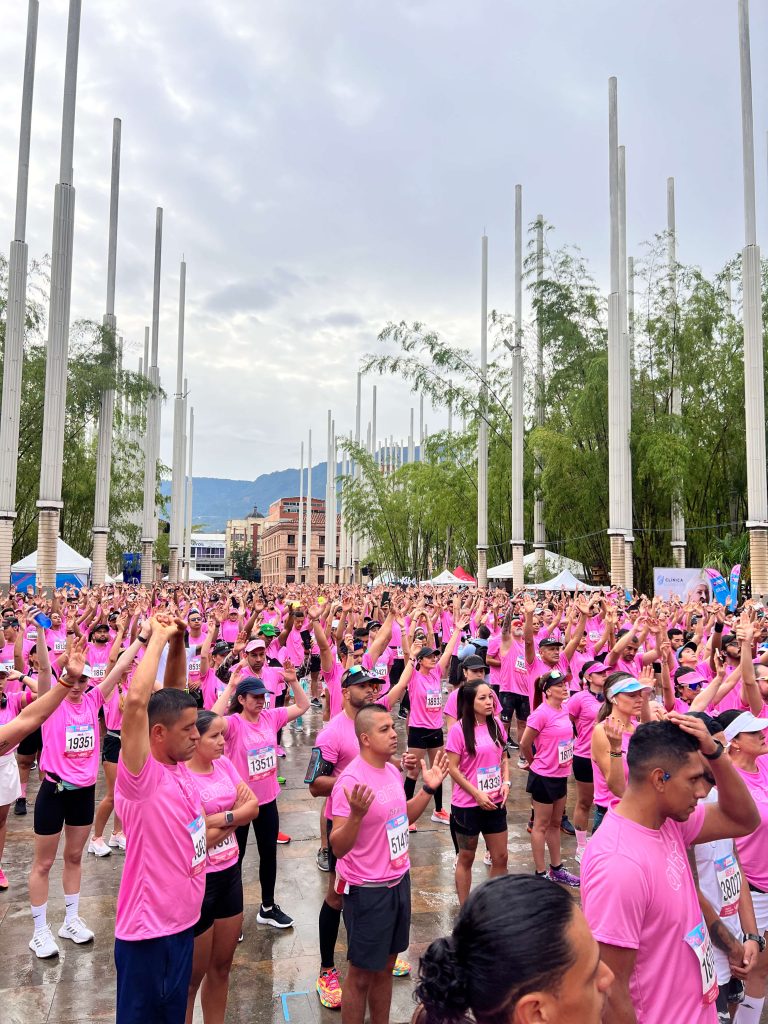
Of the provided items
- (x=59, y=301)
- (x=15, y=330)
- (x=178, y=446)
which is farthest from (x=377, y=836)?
(x=178, y=446)

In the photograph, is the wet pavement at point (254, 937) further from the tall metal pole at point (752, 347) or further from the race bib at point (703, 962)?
the tall metal pole at point (752, 347)

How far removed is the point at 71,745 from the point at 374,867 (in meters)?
2.51

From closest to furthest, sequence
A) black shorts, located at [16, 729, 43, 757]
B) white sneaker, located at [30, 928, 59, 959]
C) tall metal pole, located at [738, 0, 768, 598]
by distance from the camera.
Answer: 1. white sneaker, located at [30, 928, 59, 959]
2. black shorts, located at [16, 729, 43, 757]
3. tall metal pole, located at [738, 0, 768, 598]

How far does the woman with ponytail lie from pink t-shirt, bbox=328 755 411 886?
6.73 feet

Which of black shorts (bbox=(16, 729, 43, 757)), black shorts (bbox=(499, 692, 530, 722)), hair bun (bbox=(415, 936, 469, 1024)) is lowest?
black shorts (bbox=(16, 729, 43, 757))

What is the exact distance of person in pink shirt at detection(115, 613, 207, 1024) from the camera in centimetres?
299

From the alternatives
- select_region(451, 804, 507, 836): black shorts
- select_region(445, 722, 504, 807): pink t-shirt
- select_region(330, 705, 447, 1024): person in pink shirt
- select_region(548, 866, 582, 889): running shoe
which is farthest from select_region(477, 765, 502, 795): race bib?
select_region(548, 866, 582, 889): running shoe

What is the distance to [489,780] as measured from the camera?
504 centimetres

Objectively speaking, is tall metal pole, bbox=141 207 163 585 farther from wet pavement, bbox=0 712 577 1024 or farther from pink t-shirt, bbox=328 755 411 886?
pink t-shirt, bbox=328 755 411 886

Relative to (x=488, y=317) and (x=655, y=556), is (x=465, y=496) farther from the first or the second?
(x=655, y=556)

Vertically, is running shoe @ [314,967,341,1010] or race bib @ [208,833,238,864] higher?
race bib @ [208,833,238,864]

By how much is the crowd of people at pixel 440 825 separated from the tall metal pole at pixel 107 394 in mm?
24245

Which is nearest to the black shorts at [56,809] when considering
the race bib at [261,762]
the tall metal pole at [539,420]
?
the race bib at [261,762]

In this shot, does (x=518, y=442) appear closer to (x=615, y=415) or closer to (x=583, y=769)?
(x=615, y=415)
